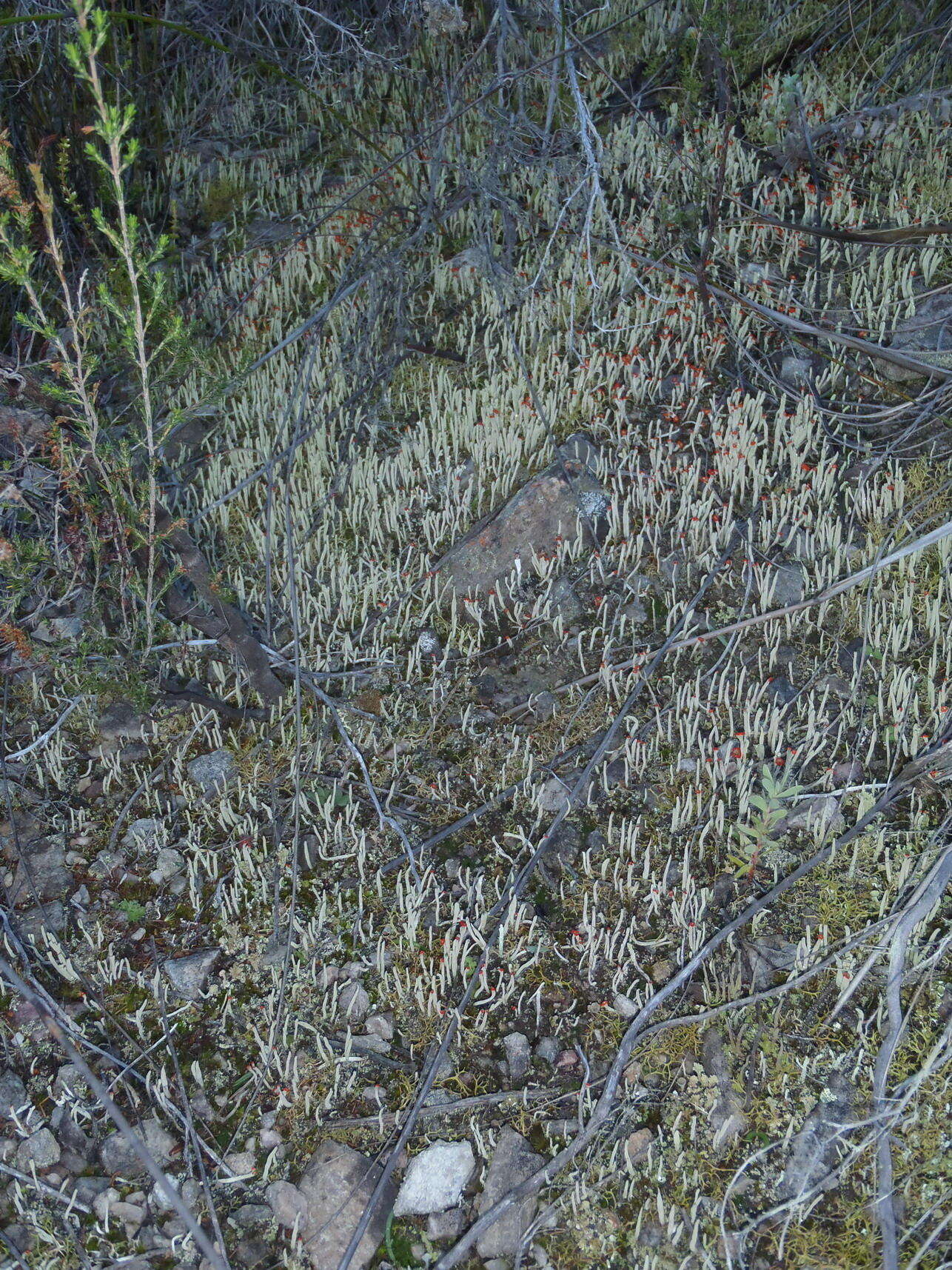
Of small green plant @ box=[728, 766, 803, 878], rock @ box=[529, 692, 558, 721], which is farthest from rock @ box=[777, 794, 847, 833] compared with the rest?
rock @ box=[529, 692, 558, 721]

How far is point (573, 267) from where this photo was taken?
569cm

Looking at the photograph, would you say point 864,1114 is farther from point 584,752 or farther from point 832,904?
point 584,752

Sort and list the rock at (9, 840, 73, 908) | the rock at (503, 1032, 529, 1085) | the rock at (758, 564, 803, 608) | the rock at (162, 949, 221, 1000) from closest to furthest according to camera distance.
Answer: the rock at (503, 1032, 529, 1085) < the rock at (162, 949, 221, 1000) < the rock at (9, 840, 73, 908) < the rock at (758, 564, 803, 608)

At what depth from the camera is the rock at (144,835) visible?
3602 millimetres

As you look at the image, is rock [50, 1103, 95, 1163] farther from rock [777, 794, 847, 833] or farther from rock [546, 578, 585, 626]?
rock [546, 578, 585, 626]

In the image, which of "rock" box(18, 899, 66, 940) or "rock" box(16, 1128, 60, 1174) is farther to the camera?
"rock" box(18, 899, 66, 940)

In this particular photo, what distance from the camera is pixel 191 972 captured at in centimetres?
320

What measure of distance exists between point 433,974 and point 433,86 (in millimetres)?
5743

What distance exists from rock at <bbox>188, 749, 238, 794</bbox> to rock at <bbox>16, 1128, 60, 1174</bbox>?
1.28m

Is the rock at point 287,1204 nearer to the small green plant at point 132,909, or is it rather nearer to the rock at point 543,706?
the small green plant at point 132,909

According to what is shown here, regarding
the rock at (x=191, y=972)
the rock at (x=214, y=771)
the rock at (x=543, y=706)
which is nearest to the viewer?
the rock at (x=191, y=972)

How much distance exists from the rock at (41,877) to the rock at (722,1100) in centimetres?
224

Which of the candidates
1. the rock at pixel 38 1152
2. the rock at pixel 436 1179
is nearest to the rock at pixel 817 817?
the rock at pixel 436 1179

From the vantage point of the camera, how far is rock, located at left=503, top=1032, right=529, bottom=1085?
115 inches
